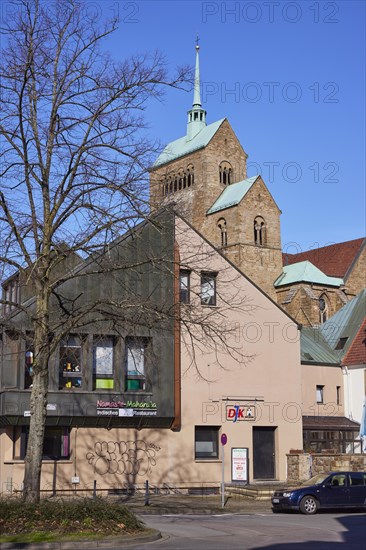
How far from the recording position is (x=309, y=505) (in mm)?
23906

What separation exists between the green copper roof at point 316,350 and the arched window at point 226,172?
143ft

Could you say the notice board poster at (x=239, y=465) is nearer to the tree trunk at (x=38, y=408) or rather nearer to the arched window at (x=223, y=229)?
the tree trunk at (x=38, y=408)

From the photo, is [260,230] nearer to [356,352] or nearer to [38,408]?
[356,352]

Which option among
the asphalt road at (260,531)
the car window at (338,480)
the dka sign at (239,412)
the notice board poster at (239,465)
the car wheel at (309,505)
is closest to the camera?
the asphalt road at (260,531)

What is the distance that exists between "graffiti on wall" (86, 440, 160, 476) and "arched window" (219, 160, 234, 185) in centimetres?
6170

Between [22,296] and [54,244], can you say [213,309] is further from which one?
[54,244]

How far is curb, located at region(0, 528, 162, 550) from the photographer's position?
14.2 meters

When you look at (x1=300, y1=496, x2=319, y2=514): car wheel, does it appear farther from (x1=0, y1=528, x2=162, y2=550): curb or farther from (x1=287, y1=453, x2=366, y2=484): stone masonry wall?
(x1=0, y1=528, x2=162, y2=550): curb

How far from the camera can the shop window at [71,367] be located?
1126 inches

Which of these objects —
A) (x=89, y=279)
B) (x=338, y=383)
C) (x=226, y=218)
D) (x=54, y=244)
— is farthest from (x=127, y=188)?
(x=226, y=218)

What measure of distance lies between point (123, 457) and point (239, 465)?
14.7 ft

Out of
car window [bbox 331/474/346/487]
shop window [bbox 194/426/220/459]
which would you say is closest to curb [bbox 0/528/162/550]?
car window [bbox 331/474/346/487]

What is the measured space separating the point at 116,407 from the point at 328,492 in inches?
337

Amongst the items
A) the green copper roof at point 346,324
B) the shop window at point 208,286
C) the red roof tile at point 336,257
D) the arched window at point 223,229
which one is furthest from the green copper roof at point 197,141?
the shop window at point 208,286
